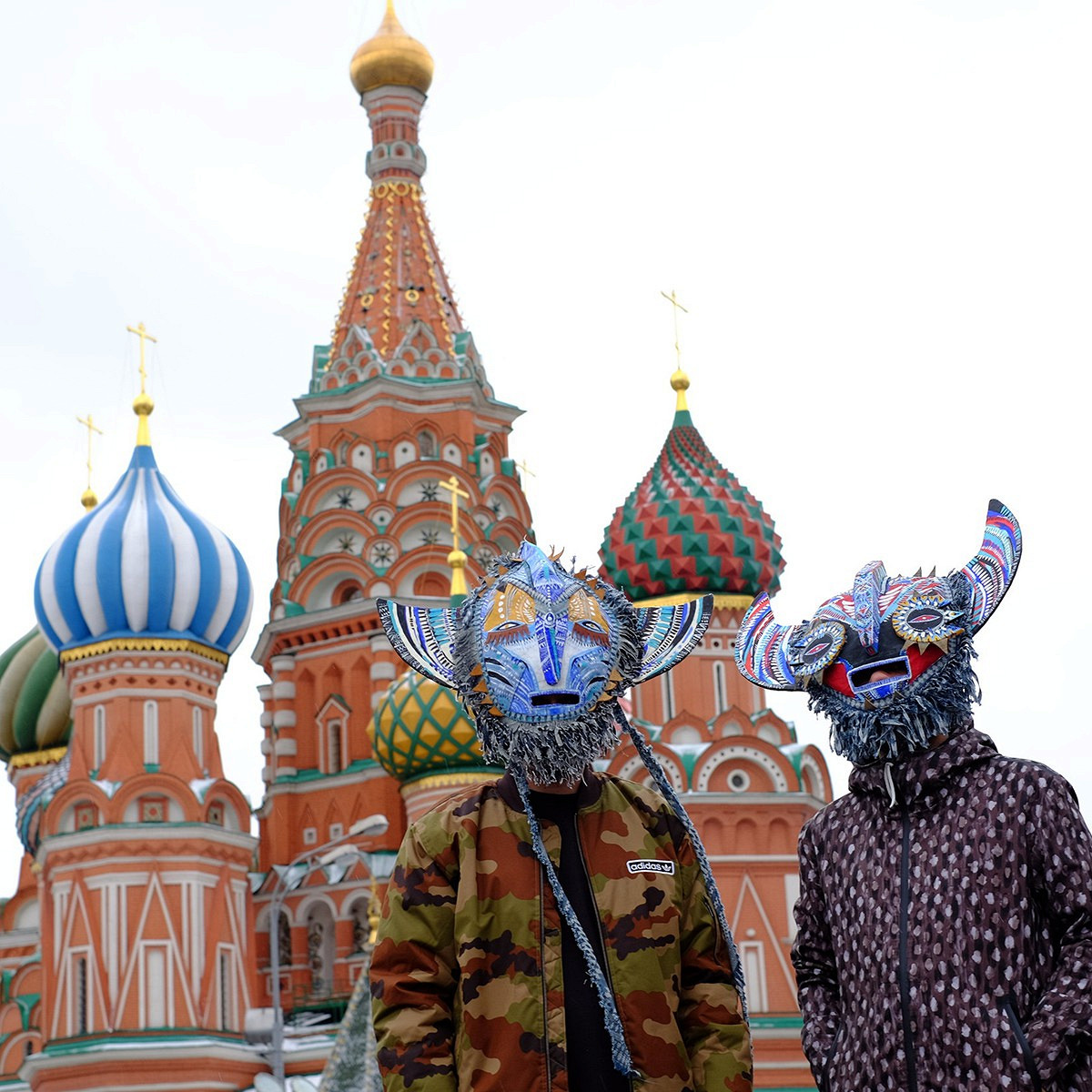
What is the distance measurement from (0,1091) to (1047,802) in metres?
29.6

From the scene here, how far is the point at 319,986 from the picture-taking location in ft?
103

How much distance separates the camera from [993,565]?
586 centimetres

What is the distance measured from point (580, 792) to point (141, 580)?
2429 centimetres

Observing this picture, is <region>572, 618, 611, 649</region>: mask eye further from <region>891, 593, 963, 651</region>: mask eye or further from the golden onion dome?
the golden onion dome

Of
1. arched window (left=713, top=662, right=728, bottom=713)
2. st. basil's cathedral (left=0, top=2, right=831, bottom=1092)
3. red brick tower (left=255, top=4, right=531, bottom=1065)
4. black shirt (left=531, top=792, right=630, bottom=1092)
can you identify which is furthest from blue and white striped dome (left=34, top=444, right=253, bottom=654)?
black shirt (left=531, top=792, right=630, bottom=1092)

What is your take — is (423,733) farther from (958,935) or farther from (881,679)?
(958,935)

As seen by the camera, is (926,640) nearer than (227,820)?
Yes

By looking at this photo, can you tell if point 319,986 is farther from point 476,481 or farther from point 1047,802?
point 1047,802

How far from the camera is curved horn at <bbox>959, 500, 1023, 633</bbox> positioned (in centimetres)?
582

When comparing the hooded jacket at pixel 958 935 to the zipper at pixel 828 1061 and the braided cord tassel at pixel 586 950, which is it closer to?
the zipper at pixel 828 1061

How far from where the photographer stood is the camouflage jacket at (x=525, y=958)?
17.7ft

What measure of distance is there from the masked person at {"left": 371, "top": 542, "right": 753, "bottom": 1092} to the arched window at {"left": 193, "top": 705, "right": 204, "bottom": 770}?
956 inches

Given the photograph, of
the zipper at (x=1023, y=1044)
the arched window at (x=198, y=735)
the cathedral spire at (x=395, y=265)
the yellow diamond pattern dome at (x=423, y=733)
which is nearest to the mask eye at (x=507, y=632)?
the zipper at (x=1023, y=1044)

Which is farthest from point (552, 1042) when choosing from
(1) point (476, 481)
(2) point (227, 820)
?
(1) point (476, 481)
